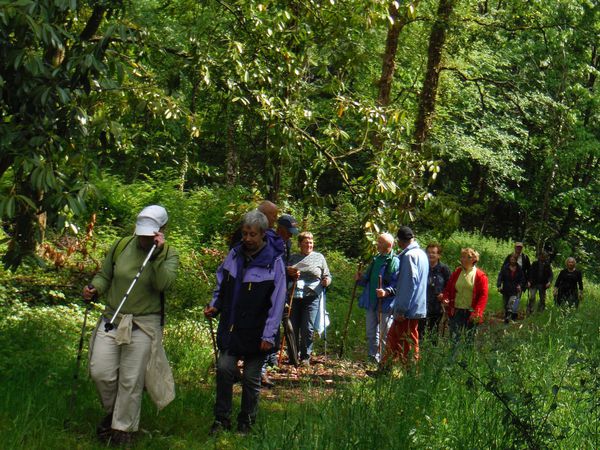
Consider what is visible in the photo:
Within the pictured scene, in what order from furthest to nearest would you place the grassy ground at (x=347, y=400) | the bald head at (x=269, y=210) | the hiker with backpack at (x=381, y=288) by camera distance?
the hiker with backpack at (x=381, y=288) → the bald head at (x=269, y=210) → the grassy ground at (x=347, y=400)

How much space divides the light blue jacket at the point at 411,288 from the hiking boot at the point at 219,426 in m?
3.30

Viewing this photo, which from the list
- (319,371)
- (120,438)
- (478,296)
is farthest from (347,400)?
(478,296)

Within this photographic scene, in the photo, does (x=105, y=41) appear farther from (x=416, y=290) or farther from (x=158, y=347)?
(x=416, y=290)

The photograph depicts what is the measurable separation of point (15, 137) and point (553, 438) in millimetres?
4497

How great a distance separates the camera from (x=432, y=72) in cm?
1988

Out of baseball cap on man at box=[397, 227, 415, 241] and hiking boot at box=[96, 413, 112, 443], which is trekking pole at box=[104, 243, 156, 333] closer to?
hiking boot at box=[96, 413, 112, 443]

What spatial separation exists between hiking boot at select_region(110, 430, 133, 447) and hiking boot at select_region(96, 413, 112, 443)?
116 mm

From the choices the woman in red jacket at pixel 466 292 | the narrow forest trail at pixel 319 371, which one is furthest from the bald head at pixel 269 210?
the woman in red jacket at pixel 466 292

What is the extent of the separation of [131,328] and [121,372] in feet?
1.19

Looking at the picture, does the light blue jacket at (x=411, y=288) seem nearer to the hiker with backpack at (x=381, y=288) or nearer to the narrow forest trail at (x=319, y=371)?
the narrow forest trail at (x=319, y=371)

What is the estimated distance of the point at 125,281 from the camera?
693 centimetres

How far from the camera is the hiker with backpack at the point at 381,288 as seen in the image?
1116 cm

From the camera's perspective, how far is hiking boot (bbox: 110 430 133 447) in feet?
22.3

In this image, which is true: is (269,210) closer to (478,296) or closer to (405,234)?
(405,234)
